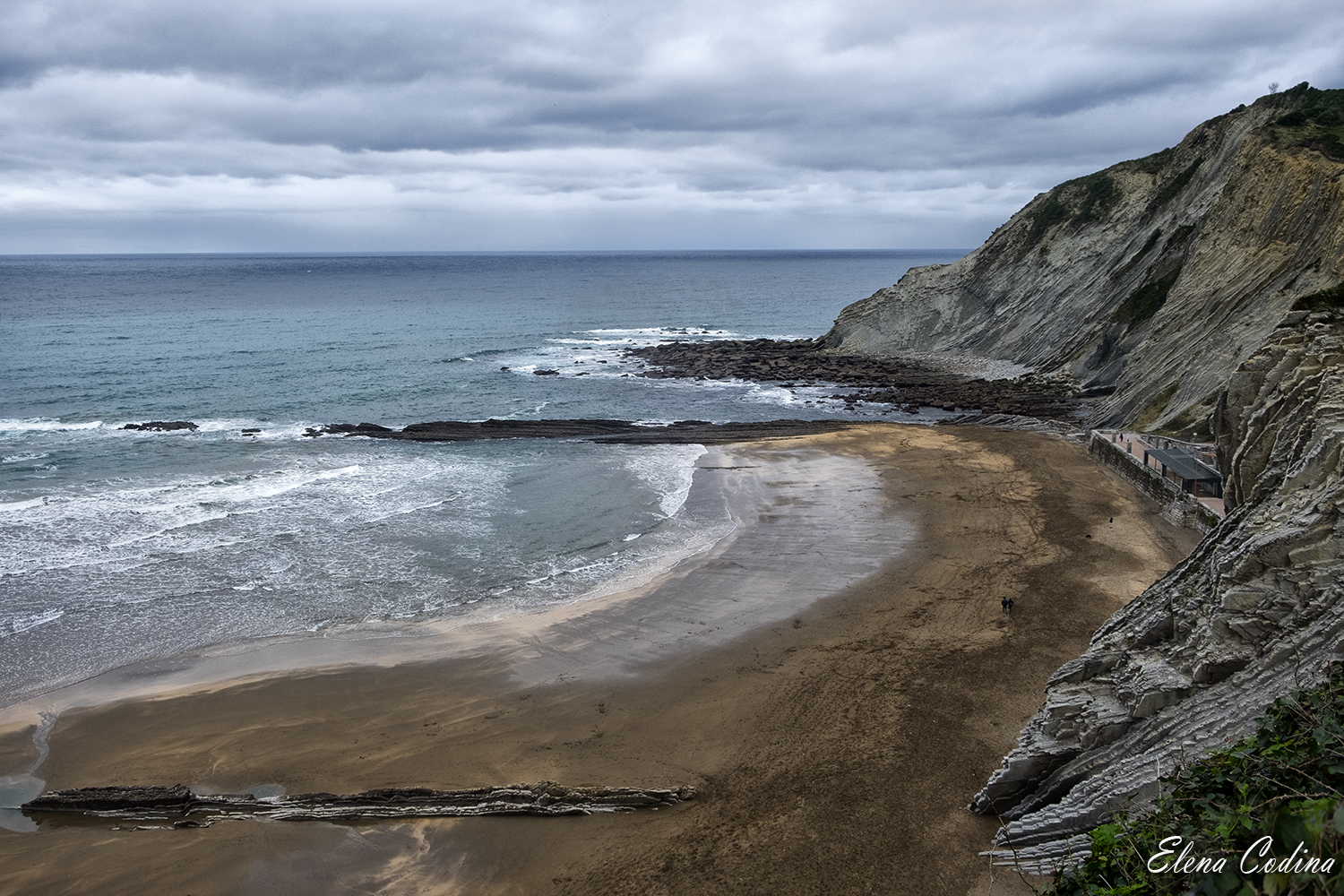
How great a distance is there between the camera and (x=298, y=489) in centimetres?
3120

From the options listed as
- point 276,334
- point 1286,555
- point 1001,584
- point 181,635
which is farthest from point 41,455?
point 276,334

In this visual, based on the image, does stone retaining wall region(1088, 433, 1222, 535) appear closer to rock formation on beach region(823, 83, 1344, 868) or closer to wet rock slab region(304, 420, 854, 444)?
rock formation on beach region(823, 83, 1344, 868)

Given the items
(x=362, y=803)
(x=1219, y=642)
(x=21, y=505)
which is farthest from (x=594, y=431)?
(x=1219, y=642)

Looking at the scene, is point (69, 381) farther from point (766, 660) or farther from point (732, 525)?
point (766, 660)

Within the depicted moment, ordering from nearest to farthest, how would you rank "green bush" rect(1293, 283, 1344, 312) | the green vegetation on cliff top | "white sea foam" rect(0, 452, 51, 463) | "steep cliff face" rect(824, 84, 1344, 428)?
"green bush" rect(1293, 283, 1344, 312) < "steep cliff face" rect(824, 84, 1344, 428) < the green vegetation on cliff top < "white sea foam" rect(0, 452, 51, 463)

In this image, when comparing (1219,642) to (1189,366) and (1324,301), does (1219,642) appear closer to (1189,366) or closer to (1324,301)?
(1324,301)

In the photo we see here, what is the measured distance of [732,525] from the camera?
27500mm

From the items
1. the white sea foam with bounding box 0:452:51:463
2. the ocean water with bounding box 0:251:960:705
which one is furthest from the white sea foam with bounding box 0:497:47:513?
the white sea foam with bounding box 0:452:51:463

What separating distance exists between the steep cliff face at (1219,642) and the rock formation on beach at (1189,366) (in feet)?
0.10

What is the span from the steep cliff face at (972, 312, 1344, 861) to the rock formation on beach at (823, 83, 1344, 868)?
30 mm

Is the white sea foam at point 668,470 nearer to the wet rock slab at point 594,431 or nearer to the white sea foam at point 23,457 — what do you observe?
the wet rock slab at point 594,431

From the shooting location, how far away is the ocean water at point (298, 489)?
21422 mm

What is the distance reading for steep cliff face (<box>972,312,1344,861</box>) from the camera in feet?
31.4

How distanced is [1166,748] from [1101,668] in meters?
2.74
